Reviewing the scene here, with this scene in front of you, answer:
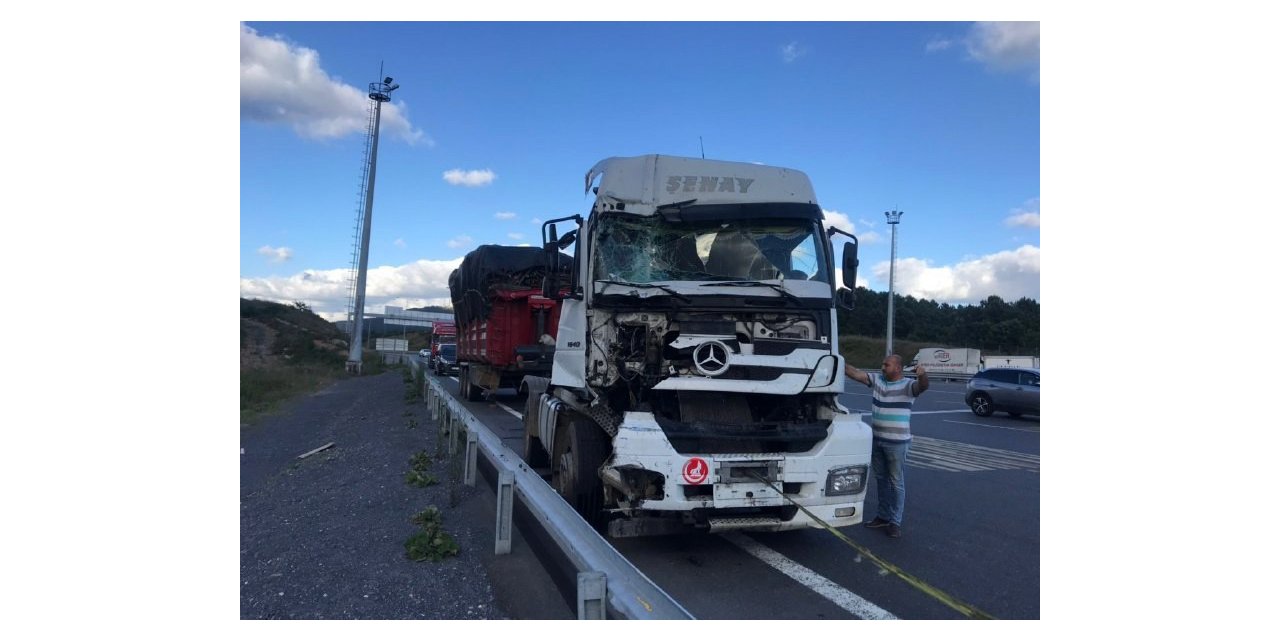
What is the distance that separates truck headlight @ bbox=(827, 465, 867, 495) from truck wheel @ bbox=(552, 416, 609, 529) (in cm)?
180

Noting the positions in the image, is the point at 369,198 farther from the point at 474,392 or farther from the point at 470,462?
the point at 470,462

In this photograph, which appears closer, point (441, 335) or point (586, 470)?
point (586, 470)

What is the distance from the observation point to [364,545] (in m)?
5.75

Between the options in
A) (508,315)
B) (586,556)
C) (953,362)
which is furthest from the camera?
(953,362)

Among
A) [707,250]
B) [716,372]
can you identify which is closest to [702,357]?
[716,372]

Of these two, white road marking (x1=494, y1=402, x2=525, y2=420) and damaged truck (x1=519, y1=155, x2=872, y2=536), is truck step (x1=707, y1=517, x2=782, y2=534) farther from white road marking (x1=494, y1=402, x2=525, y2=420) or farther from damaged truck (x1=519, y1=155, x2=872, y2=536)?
white road marking (x1=494, y1=402, x2=525, y2=420)

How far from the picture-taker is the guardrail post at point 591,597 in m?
3.17

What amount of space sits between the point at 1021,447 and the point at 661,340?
9959 millimetres

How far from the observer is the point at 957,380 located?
38094mm

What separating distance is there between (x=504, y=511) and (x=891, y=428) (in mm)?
3278

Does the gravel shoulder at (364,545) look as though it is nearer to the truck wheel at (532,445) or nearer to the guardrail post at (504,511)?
the guardrail post at (504,511)

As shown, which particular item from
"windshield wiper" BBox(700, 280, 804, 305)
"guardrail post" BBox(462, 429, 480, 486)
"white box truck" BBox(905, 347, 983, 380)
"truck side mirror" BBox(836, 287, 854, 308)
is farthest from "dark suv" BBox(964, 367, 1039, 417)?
"white box truck" BBox(905, 347, 983, 380)

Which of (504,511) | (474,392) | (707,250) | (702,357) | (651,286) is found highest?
(707,250)

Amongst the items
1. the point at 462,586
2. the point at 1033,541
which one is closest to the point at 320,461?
the point at 462,586
